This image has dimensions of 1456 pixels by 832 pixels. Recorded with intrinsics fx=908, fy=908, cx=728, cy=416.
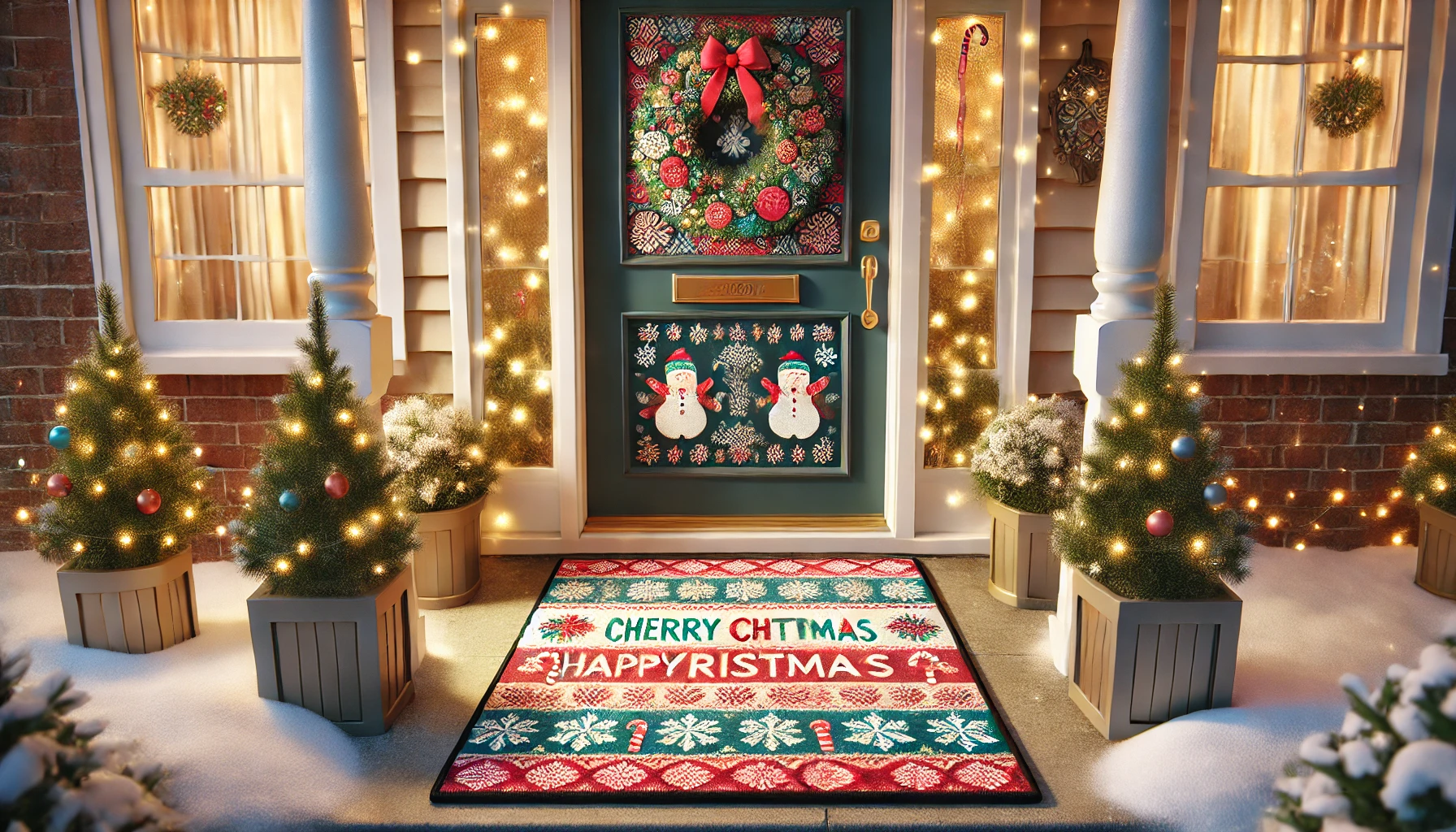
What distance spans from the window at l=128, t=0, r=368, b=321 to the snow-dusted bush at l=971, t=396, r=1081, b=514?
252 cm

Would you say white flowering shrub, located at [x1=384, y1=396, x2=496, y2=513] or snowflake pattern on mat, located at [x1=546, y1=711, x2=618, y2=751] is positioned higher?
white flowering shrub, located at [x1=384, y1=396, x2=496, y2=513]

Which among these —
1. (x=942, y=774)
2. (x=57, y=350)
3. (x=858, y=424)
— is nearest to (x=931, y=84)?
(x=858, y=424)

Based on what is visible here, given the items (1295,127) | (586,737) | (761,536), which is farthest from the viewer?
(761,536)

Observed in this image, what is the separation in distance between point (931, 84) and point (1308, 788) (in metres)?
2.62

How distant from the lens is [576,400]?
3.46 m

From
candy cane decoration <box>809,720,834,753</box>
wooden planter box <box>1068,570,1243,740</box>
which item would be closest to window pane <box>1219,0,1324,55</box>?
wooden planter box <box>1068,570,1243,740</box>

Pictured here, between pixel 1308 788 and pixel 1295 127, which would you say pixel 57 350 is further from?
pixel 1295 127

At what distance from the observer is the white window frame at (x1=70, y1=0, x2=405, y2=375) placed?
10.3ft

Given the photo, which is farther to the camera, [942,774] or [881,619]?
[881,619]

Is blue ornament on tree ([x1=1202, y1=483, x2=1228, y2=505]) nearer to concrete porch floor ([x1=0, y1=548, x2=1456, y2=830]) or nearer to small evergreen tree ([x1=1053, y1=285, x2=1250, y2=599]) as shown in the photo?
small evergreen tree ([x1=1053, y1=285, x2=1250, y2=599])

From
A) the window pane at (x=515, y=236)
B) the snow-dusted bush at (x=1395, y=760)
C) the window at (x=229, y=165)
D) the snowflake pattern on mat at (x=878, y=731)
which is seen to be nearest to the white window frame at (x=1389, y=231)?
the snowflake pattern on mat at (x=878, y=731)

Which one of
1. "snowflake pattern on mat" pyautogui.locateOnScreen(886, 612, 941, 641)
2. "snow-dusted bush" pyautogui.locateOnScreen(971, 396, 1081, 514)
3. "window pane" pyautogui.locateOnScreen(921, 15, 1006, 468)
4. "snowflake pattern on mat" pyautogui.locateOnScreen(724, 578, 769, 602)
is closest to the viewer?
"snowflake pattern on mat" pyautogui.locateOnScreen(886, 612, 941, 641)

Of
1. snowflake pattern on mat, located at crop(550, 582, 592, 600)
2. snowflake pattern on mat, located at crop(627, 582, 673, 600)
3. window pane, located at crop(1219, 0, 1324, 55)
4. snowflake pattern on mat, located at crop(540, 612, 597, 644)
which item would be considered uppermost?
window pane, located at crop(1219, 0, 1324, 55)

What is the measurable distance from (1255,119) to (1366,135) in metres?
0.41
